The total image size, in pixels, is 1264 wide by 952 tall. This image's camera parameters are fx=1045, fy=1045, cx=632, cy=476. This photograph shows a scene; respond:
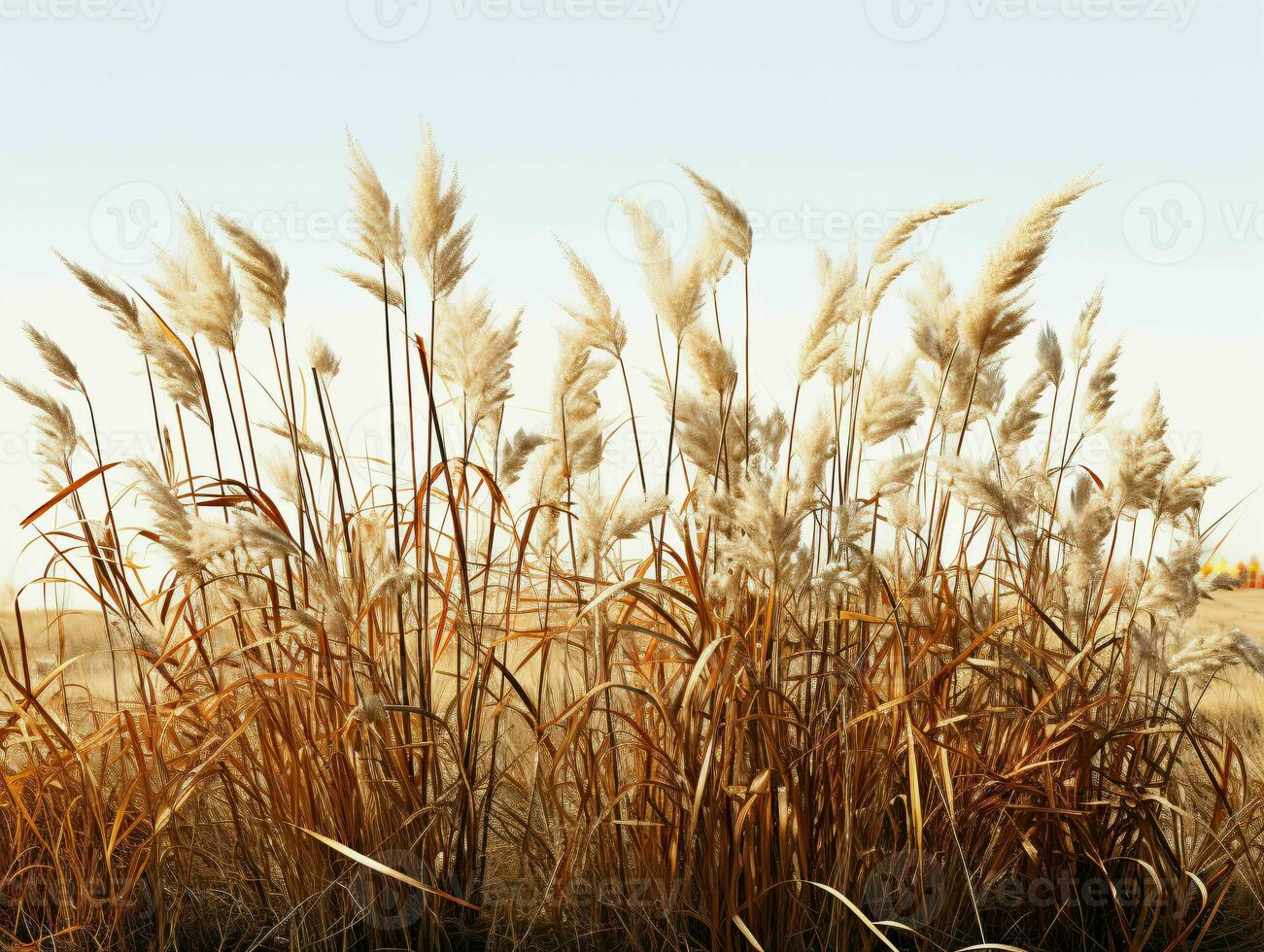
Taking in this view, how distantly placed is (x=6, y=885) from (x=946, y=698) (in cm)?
221

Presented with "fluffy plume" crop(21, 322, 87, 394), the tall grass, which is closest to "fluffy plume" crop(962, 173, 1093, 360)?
the tall grass

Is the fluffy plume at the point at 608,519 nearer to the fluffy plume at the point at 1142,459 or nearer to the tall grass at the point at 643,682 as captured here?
the tall grass at the point at 643,682

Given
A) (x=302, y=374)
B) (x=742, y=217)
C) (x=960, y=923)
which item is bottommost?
(x=960, y=923)

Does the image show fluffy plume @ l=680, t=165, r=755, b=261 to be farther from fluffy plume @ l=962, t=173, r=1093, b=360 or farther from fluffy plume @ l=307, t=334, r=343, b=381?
fluffy plume @ l=307, t=334, r=343, b=381

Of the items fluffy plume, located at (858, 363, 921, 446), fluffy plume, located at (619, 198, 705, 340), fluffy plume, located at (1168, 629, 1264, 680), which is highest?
fluffy plume, located at (619, 198, 705, 340)

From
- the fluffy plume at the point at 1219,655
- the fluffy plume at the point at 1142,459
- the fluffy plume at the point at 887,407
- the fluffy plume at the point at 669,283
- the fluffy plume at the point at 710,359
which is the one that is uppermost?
the fluffy plume at the point at 669,283

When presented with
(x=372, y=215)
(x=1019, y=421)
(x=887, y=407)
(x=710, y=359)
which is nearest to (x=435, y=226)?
(x=372, y=215)

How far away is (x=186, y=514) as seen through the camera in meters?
1.86

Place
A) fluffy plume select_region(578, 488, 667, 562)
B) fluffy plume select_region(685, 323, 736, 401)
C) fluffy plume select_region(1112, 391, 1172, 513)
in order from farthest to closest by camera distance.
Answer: fluffy plume select_region(1112, 391, 1172, 513), fluffy plume select_region(685, 323, 736, 401), fluffy plume select_region(578, 488, 667, 562)

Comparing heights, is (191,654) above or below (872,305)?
below

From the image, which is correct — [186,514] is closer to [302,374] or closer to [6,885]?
[302,374]

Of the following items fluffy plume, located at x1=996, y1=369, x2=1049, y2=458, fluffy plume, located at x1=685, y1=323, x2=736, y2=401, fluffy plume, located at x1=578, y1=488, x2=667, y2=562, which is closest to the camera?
fluffy plume, located at x1=578, y1=488, x2=667, y2=562

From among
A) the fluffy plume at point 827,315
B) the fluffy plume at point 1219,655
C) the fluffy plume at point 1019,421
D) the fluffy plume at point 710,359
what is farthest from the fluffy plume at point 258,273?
the fluffy plume at point 1219,655

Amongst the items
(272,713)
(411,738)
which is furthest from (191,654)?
(411,738)
